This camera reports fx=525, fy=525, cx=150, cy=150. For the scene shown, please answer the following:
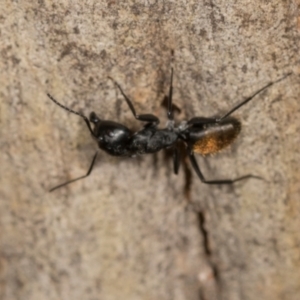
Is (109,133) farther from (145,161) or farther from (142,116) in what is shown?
(145,161)

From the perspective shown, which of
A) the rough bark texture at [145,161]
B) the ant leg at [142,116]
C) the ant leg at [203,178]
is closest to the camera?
the rough bark texture at [145,161]

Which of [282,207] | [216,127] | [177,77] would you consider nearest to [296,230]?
A: [282,207]

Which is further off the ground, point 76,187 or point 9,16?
point 9,16

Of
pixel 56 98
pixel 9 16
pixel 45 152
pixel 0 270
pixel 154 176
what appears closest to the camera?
pixel 9 16

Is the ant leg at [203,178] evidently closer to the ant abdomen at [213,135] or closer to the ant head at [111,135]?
the ant abdomen at [213,135]

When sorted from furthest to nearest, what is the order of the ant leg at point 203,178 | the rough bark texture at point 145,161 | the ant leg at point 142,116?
the ant leg at point 203,178 < the ant leg at point 142,116 < the rough bark texture at point 145,161

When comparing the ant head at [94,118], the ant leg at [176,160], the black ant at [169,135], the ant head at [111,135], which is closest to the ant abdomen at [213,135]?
the black ant at [169,135]

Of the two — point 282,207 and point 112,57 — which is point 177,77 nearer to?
point 112,57

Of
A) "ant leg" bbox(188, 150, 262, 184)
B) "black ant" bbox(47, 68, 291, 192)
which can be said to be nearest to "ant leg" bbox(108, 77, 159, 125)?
"black ant" bbox(47, 68, 291, 192)
